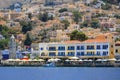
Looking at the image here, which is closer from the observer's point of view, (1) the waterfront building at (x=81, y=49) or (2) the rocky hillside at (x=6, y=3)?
(1) the waterfront building at (x=81, y=49)

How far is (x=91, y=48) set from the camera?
3952 inches

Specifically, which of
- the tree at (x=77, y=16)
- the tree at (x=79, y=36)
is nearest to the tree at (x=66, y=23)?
the tree at (x=77, y=16)

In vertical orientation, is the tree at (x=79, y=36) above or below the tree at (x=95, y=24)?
above

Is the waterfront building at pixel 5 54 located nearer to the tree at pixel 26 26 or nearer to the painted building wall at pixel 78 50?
the painted building wall at pixel 78 50

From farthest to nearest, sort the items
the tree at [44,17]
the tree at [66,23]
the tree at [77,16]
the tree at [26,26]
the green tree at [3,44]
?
the tree at [44,17] → the tree at [77,16] → the tree at [66,23] → the tree at [26,26] → the green tree at [3,44]

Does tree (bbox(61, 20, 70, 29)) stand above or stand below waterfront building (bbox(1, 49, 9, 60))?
above

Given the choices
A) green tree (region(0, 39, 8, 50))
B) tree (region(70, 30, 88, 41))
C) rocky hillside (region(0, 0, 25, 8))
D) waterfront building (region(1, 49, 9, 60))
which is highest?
tree (region(70, 30, 88, 41))

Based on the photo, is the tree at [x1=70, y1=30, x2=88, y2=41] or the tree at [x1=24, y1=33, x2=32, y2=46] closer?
the tree at [x1=70, y1=30, x2=88, y2=41]

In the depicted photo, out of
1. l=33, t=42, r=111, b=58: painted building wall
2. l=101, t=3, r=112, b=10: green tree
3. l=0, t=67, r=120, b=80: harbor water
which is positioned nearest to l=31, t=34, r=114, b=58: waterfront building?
l=33, t=42, r=111, b=58: painted building wall

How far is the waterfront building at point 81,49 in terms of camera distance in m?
99.8

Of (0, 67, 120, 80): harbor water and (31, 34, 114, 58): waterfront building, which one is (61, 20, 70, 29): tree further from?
(0, 67, 120, 80): harbor water

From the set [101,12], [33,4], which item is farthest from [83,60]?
[33,4]

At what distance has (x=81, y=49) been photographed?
331 ft

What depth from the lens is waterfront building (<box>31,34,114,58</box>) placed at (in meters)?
99.8
